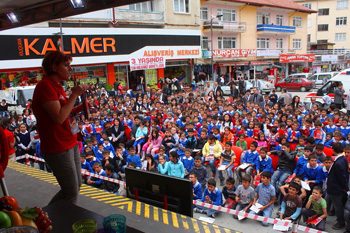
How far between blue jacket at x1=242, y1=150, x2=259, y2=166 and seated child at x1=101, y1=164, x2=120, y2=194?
10.3 ft

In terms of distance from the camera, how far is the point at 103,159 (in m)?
7.34

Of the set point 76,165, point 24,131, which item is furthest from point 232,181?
point 24,131

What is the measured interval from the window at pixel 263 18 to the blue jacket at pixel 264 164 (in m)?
29.6

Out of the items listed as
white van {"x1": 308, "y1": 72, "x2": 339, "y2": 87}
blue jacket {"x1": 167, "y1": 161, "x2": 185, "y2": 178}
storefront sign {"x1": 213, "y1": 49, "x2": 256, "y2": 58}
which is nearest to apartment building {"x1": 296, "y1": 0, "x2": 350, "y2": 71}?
storefront sign {"x1": 213, "y1": 49, "x2": 256, "y2": 58}

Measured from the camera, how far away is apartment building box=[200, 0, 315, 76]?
28.9 metres

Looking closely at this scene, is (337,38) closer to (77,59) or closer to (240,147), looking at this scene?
(77,59)

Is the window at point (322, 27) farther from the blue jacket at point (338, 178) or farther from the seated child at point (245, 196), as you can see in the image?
the seated child at point (245, 196)

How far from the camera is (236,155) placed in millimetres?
7500

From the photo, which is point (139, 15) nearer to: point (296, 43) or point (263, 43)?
point (263, 43)

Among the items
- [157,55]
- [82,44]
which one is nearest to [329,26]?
[157,55]

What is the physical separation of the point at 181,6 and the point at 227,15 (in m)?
7.06

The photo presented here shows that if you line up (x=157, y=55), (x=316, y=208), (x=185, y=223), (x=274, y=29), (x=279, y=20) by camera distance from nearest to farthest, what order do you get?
1. (x=185, y=223)
2. (x=316, y=208)
3. (x=157, y=55)
4. (x=274, y=29)
5. (x=279, y=20)

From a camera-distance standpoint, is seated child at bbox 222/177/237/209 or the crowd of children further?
seated child at bbox 222/177/237/209

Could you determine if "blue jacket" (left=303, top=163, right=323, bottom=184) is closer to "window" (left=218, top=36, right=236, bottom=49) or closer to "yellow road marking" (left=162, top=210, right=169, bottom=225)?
"yellow road marking" (left=162, top=210, right=169, bottom=225)
